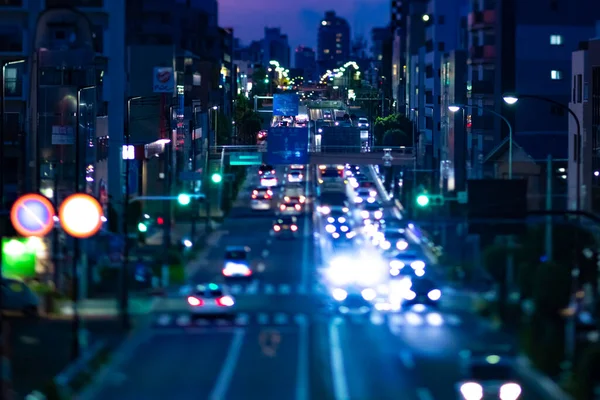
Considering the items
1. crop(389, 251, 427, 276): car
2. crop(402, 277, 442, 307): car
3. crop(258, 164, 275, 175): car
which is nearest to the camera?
crop(402, 277, 442, 307): car

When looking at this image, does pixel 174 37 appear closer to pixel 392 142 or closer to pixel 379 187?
pixel 392 142

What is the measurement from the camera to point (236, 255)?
95.5 feet

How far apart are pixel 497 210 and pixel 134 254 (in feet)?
47.2

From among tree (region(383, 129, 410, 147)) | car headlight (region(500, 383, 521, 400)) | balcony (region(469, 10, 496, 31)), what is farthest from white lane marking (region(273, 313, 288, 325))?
tree (region(383, 129, 410, 147))

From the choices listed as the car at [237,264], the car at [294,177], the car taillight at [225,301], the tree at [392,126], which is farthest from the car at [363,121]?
the car taillight at [225,301]

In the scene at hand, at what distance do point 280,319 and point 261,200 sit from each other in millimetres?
19093

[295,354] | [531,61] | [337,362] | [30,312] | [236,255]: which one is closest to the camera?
[337,362]

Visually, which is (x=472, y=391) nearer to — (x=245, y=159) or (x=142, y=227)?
(x=142, y=227)

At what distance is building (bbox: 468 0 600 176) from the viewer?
50656mm

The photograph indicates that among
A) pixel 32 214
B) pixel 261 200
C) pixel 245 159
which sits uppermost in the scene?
pixel 245 159

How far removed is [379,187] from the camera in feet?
183

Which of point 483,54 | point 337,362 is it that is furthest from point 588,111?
point 337,362

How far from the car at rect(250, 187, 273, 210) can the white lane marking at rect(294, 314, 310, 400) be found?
1811cm

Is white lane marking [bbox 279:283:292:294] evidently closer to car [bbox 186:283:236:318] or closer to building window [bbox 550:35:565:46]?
car [bbox 186:283:236:318]
